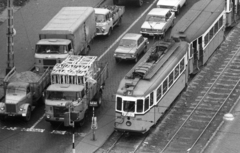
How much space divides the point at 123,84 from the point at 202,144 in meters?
5.84

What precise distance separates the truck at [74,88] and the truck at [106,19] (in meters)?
9.07

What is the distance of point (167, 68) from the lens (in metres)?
50.8

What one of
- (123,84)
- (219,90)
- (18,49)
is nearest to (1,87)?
(18,49)

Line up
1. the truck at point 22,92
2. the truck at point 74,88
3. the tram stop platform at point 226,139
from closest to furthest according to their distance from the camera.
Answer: the tram stop platform at point 226,139, the truck at point 74,88, the truck at point 22,92

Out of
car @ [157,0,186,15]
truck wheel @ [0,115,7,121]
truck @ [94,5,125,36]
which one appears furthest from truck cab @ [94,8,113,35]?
truck wheel @ [0,115,7,121]

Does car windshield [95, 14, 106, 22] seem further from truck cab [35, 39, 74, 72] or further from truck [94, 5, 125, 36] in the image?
truck cab [35, 39, 74, 72]

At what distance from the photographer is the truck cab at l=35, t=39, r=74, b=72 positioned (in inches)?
2201

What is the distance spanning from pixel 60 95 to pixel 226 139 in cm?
1037

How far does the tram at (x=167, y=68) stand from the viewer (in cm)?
4788

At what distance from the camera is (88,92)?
5103cm

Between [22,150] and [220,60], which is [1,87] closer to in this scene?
[22,150]

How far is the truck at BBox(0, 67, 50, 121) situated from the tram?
6479 millimetres

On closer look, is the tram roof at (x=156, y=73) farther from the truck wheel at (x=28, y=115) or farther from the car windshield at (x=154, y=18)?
the car windshield at (x=154, y=18)

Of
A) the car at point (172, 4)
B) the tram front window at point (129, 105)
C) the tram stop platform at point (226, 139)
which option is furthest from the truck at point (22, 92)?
the car at point (172, 4)
